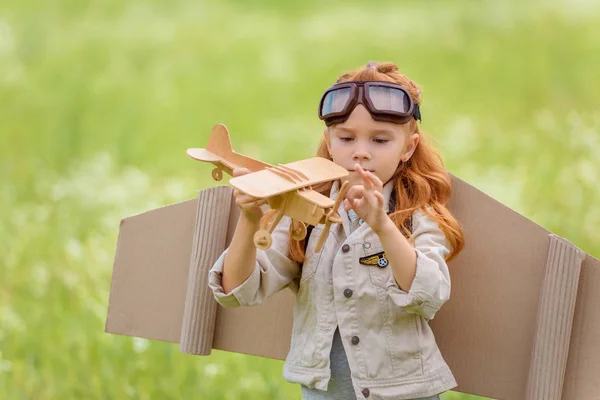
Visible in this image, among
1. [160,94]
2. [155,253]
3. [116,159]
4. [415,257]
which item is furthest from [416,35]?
[415,257]

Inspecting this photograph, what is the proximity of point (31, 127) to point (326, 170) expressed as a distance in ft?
15.8

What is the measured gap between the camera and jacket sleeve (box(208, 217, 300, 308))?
2723 millimetres

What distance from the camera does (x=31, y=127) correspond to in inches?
272

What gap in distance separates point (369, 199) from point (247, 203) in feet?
1.04

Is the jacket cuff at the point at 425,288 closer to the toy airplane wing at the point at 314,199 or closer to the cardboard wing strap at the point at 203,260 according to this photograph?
the toy airplane wing at the point at 314,199

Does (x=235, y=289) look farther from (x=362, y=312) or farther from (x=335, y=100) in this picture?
(x=335, y=100)

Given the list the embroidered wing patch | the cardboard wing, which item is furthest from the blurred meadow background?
the embroidered wing patch

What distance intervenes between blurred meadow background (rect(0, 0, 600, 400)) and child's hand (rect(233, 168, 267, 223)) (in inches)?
66.1

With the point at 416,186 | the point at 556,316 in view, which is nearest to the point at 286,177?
the point at 416,186

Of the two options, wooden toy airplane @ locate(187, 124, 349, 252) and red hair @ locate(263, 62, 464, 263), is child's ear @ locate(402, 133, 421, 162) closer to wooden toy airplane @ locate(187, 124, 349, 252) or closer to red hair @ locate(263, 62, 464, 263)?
red hair @ locate(263, 62, 464, 263)

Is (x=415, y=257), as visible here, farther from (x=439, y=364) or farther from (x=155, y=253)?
(x=155, y=253)

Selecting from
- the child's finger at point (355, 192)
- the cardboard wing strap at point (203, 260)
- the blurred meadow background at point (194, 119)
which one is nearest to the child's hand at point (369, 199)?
the child's finger at point (355, 192)

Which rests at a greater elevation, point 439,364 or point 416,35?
point 416,35

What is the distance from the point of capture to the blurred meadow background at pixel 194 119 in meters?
4.46
